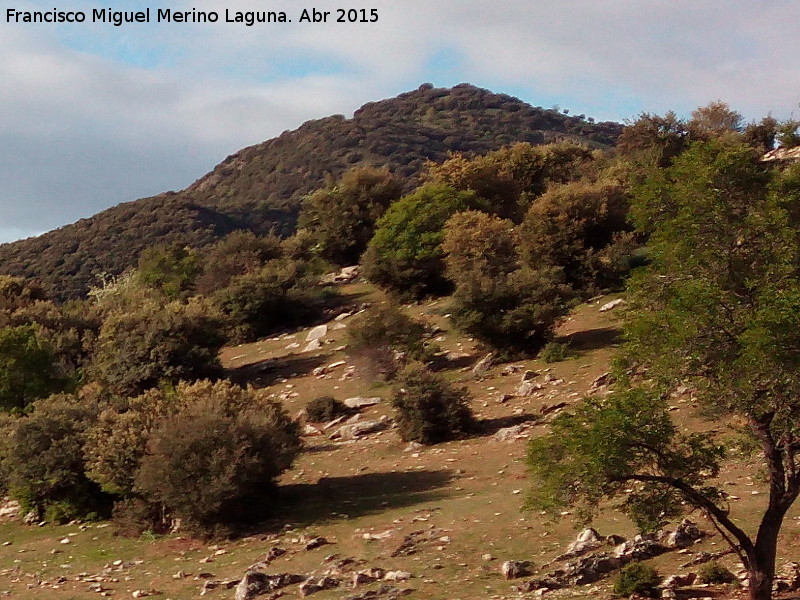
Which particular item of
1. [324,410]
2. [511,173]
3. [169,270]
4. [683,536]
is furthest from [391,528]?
[169,270]

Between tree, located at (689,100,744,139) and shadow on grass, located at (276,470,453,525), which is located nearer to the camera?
shadow on grass, located at (276,470,453,525)

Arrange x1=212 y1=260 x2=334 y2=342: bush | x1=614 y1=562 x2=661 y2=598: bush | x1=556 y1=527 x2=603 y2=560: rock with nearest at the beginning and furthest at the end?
1. x1=614 y1=562 x2=661 y2=598: bush
2. x1=556 y1=527 x2=603 y2=560: rock
3. x1=212 y1=260 x2=334 y2=342: bush

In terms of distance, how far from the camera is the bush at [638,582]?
1174 centimetres

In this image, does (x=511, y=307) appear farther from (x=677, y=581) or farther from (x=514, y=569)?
(x=677, y=581)

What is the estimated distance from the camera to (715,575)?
11906 millimetres

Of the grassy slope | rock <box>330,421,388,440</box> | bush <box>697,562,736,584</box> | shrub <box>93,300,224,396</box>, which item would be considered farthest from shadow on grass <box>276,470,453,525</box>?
shrub <box>93,300,224,396</box>

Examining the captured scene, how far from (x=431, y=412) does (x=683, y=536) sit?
417 inches

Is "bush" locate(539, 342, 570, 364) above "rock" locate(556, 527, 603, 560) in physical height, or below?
above

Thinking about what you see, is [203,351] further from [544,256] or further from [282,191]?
[282,191]

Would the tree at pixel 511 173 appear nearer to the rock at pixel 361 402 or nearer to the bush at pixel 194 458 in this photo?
the rock at pixel 361 402

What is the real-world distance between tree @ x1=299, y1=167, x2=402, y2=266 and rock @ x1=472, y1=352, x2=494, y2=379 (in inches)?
957

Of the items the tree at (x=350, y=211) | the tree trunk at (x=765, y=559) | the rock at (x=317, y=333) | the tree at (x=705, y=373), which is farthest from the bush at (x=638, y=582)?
the tree at (x=350, y=211)

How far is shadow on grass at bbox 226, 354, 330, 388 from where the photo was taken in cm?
3488

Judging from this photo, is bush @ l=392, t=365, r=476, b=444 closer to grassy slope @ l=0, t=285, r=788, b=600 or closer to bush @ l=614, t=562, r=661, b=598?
grassy slope @ l=0, t=285, r=788, b=600
